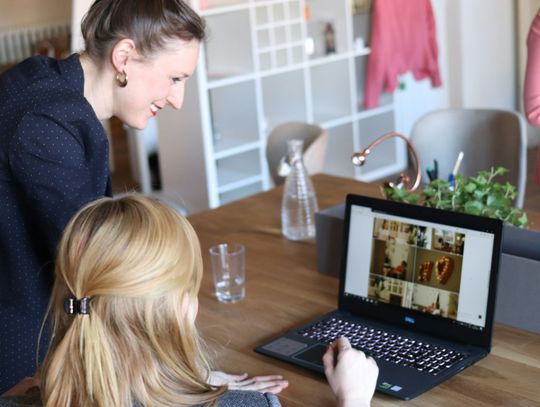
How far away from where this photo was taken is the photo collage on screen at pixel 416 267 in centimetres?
186

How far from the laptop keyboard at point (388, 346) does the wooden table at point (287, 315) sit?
0.05 meters

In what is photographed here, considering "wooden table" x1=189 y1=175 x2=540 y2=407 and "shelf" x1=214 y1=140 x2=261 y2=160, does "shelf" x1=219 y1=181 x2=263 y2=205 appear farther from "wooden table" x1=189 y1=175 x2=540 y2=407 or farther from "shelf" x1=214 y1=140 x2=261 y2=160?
"wooden table" x1=189 y1=175 x2=540 y2=407

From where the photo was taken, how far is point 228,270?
2.30 metres

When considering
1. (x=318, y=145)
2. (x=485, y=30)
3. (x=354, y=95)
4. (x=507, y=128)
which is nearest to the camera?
(x=507, y=128)

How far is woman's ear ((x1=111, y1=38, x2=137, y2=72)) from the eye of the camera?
6.20 ft

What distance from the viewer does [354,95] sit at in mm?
5961

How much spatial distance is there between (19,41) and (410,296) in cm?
625

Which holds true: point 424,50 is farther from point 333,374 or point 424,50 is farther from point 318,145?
point 333,374

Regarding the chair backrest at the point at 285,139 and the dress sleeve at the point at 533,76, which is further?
the chair backrest at the point at 285,139

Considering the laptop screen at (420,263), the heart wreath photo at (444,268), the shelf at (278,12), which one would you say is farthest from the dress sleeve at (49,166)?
the shelf at (278,12)

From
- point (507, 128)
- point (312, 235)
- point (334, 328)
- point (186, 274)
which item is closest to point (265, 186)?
point (507, 128)

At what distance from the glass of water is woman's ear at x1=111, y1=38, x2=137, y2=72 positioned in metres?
0.59

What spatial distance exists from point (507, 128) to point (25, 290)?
6.54 ft

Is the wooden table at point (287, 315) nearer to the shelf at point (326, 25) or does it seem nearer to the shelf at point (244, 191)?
the shelf at point (244, 191)
